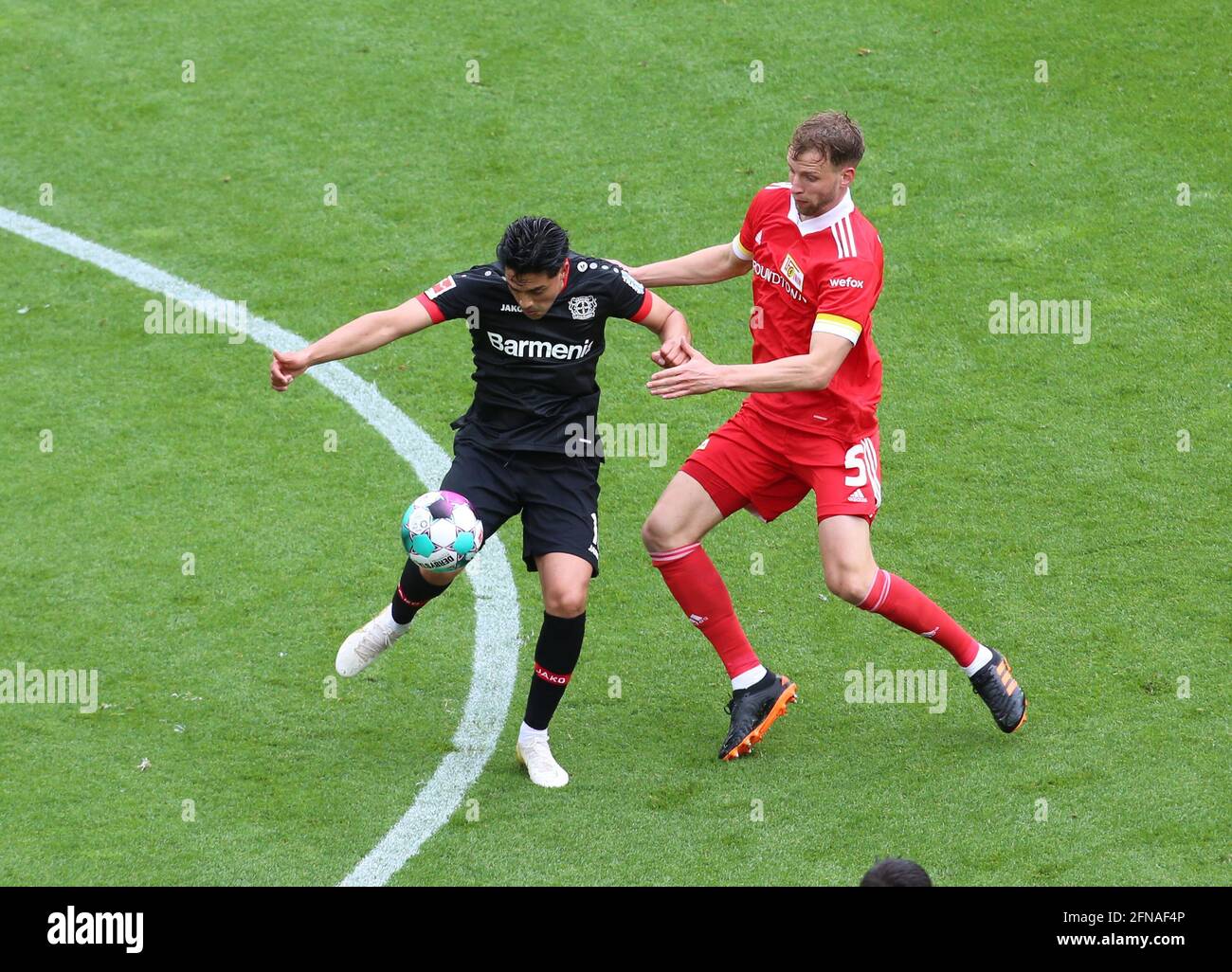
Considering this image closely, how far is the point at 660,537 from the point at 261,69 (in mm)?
7326

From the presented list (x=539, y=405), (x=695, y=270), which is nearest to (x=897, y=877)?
(x=539, y=405)

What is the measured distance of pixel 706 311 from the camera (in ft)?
33.2

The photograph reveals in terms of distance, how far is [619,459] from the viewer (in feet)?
29.5

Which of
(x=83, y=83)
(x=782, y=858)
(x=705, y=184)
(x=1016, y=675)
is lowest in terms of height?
(x=782, y=858)

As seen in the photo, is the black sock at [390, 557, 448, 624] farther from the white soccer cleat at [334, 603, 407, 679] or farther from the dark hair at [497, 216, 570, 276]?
the dark hair at [497, 216, 570, 276]

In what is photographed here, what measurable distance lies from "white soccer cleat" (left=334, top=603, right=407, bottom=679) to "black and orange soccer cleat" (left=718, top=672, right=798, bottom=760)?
1.49m

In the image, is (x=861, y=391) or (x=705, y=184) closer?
(x=861, y=391)

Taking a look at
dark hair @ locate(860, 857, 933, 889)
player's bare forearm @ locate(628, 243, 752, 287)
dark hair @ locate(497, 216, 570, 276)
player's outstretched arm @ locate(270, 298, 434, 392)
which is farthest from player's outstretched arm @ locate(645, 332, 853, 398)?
dark hair @ locate(860, 857, 933, 889)

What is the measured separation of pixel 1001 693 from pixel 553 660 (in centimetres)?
186

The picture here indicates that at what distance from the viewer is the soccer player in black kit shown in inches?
257

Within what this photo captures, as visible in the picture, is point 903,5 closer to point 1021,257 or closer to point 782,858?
point 1021,257

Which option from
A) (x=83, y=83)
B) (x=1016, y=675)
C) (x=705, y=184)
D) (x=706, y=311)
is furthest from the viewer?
(x=83, y=83)

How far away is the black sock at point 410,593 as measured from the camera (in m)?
6.80

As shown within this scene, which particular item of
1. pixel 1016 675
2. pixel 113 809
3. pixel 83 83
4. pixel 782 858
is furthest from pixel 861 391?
pixel 83 83
